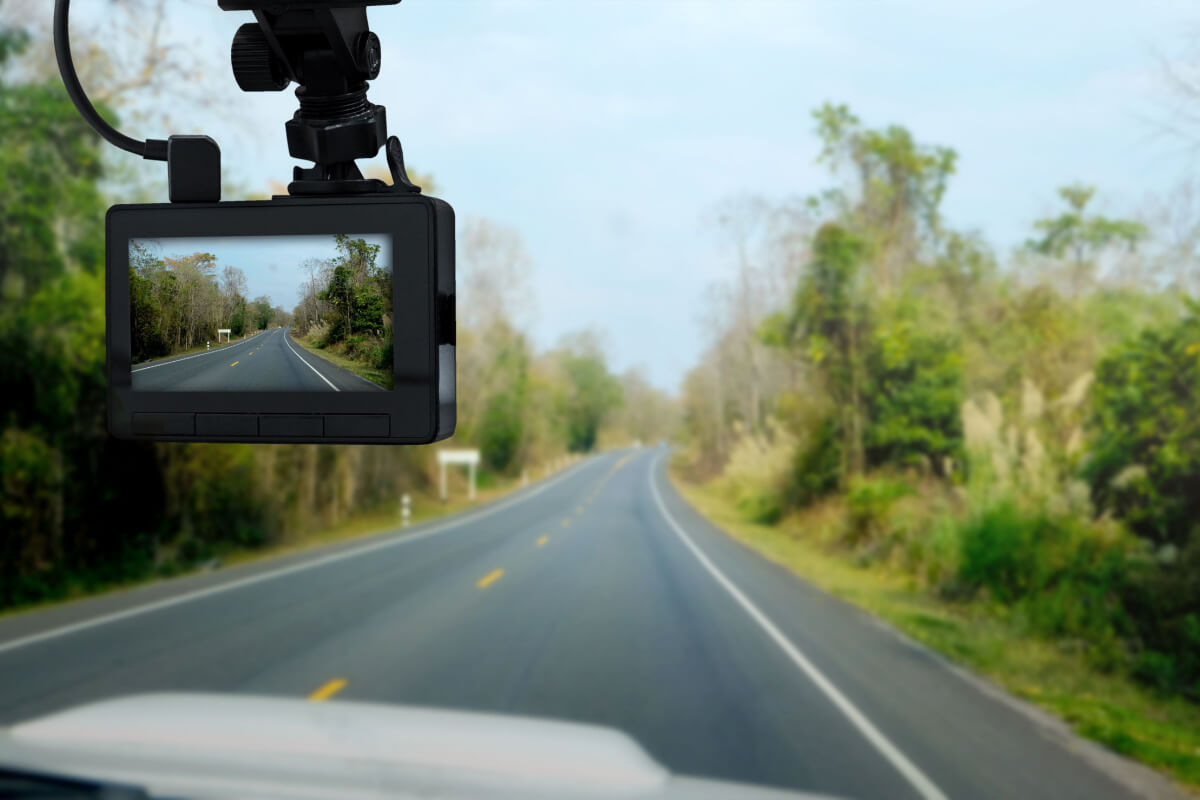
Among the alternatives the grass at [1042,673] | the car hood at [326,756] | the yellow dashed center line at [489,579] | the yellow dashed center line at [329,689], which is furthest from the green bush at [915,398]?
the car hood at [326,756]

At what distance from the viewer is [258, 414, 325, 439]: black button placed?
1.52 m

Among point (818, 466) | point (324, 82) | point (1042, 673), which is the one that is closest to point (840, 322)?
point (818, 466)

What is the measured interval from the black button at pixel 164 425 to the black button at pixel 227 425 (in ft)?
0.06

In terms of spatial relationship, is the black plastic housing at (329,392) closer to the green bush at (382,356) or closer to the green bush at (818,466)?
the green bush at (382,356)

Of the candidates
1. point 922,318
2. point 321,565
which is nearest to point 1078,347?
point 922,318

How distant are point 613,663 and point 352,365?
9693 mm

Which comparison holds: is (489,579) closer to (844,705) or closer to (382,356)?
(844,705)

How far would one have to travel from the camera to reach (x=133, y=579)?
18.4 meters

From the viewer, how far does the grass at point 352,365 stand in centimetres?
152

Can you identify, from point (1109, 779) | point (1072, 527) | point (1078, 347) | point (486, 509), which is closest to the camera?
point (1109, 779)

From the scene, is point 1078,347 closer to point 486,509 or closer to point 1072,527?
point 1072,527

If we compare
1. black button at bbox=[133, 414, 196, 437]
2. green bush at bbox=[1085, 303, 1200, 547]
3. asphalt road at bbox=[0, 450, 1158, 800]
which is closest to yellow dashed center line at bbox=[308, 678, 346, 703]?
asphalt road at bbox=[0, 450, 1158, 800]

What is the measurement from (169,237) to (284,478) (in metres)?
27.0

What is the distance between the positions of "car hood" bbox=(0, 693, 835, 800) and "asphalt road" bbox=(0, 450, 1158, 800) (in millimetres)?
3846
